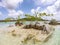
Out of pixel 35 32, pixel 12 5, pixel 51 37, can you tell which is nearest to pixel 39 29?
pixel 35 32

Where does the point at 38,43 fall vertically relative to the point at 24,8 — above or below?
below

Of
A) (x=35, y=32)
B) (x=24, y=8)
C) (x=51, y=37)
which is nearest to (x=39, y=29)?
(x=35, y=32)

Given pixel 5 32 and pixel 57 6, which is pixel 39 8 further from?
pixel 5 32

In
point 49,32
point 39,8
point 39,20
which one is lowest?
point 49,32

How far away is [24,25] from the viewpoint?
1154mm

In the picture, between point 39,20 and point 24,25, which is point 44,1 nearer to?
point 39,20

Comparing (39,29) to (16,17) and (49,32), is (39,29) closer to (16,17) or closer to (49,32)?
(49,32)

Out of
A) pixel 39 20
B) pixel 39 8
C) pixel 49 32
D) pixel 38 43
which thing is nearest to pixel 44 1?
pixel 39 8

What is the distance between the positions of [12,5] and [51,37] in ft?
1.83

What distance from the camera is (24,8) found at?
117cm

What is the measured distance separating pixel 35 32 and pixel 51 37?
0.60 ft

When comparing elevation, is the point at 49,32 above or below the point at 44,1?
below

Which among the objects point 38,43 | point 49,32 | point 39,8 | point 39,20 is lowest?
point 38,43

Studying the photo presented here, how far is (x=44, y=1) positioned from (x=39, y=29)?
1.07 feet
